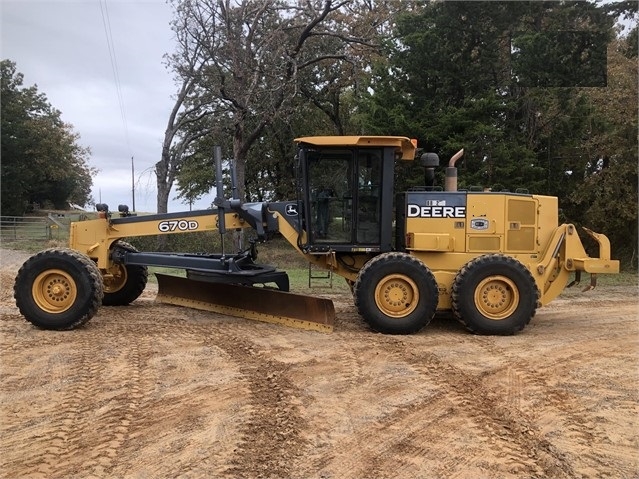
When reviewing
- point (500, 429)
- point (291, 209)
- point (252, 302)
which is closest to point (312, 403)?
point (500, 429)

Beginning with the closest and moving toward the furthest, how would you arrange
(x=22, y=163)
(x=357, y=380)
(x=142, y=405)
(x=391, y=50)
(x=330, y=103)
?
(x=142, y=405)
(x=357, y=380)
(x=391, y=50)
(x=330, y=103)
(x=22, y=163)

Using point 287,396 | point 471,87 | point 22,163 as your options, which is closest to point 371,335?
point 287,396

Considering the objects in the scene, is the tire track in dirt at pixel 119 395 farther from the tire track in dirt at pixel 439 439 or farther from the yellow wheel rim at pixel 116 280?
the yellow wheel rim at pixel 116 280

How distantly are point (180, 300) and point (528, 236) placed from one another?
213 inches

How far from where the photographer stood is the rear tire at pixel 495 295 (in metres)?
7.09

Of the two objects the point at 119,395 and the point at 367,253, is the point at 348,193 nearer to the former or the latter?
the point at 367,253

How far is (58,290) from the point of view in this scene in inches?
278

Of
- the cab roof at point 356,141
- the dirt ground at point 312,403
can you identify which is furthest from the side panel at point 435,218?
the dirt ground at point 312,403

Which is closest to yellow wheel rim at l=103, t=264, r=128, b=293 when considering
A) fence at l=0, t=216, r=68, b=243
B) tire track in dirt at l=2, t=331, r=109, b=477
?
tire track in dirt at l=2, t=331, r=109, b=477

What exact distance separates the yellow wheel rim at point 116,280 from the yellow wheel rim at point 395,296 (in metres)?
Answer: 4.26

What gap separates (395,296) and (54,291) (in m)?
4.51

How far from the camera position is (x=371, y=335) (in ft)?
23.2

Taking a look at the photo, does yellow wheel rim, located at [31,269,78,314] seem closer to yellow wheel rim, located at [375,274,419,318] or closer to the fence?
yellow wheel rim, located at [375,274,419,318]

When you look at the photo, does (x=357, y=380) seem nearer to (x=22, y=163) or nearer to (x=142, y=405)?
(x=142, y=405)
